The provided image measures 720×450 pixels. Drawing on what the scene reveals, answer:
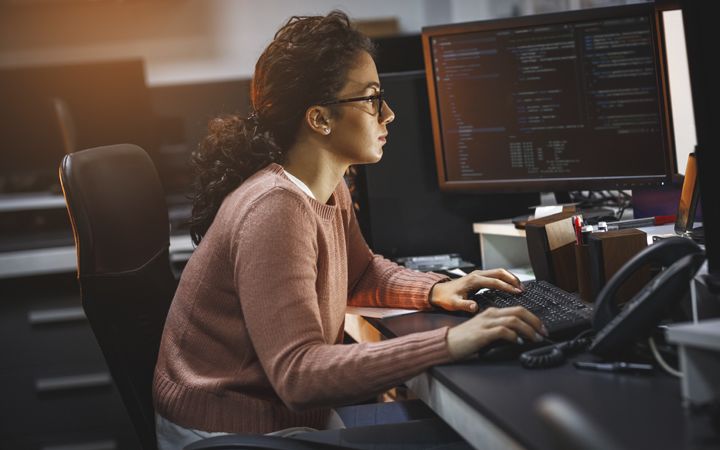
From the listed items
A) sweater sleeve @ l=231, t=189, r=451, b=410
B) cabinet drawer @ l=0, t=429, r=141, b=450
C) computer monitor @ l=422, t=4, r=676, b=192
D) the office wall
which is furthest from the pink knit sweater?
the office wall

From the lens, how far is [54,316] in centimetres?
275

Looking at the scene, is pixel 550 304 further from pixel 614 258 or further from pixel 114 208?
pixel 114 208

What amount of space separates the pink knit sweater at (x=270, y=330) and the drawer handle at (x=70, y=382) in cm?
152

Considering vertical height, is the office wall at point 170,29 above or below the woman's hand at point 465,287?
above

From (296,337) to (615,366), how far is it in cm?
42

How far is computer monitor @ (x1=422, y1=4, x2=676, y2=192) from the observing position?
5.33ft

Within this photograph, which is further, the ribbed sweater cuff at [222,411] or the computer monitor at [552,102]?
the computer monitor at [552,102]

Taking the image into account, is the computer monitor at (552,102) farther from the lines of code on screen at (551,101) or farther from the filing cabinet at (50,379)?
the filing cabinet at (50,379)

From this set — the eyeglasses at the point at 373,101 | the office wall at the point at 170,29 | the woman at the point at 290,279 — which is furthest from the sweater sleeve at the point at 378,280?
the office wall at the point at 170,29

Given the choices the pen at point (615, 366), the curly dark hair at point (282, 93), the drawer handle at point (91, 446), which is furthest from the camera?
the drawer handle at point (91, 446)

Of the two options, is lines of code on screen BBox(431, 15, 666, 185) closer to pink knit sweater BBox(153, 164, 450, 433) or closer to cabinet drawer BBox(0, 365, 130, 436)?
pink knit sweater BBox(153, 164, 450, 433)

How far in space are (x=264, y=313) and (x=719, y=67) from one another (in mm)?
672

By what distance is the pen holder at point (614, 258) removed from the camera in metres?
1.36

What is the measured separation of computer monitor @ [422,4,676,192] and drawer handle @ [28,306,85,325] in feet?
4.78
